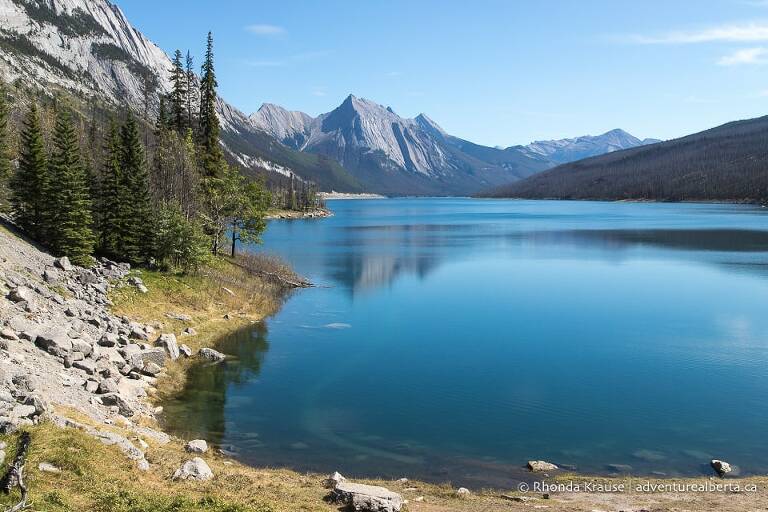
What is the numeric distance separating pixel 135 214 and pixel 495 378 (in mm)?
38178

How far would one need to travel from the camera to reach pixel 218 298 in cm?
5644

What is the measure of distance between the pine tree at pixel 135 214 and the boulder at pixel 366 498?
42.9 m

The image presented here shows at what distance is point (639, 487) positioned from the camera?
23297 millimetres

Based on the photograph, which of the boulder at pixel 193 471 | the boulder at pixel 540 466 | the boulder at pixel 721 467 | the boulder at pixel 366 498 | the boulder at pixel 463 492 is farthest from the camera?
the boulder at pixel 540 466

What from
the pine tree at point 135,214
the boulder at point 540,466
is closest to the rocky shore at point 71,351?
the pine tree at point 135,214

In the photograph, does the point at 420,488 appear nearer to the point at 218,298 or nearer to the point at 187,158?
the point at 218,298

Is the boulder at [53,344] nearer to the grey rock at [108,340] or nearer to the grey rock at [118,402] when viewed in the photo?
the grey rock at [108,340]

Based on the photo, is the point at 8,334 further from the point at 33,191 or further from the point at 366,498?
the point at 33,191

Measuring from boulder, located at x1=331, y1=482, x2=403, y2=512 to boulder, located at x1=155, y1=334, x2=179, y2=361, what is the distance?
2404cm

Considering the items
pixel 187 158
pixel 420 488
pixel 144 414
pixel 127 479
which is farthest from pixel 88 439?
pixel 187 158

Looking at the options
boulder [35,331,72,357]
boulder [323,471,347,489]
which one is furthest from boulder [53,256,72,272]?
boulder [323,471,347,489]

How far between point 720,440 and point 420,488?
16849mm

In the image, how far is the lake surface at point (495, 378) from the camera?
1104 inches

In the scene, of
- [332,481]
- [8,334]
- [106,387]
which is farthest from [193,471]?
[8,334]
